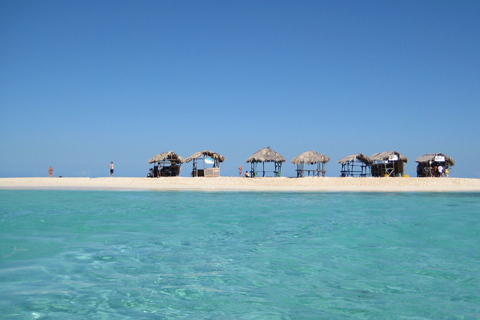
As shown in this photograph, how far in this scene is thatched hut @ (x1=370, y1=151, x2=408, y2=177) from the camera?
3275 cm

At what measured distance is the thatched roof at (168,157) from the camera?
103ft

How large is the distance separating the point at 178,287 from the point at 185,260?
1.47m

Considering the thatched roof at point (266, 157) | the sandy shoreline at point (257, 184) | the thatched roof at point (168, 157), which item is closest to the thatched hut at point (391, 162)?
the sandy shoreline at point (257, 184)

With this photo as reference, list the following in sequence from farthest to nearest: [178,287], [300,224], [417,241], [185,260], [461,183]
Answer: [461,183]
[300,224]
[417,241]
[185,260]
[178,287]

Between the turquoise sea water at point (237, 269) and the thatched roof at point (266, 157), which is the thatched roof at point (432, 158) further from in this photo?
the turquoise sea water at point (237, 269)

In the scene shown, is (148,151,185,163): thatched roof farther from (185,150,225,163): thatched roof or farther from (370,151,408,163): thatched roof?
(370,151,408,163): thatched roof

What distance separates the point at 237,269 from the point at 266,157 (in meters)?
27.5

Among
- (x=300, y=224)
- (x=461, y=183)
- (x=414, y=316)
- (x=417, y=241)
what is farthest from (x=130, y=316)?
(x=461, y=183)

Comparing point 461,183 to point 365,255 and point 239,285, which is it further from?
point 239,285

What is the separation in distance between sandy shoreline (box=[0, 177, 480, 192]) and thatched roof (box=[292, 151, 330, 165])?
3.42m

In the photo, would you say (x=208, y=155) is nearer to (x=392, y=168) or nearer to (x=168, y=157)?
(x=168, y=157)

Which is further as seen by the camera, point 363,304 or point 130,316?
point 363,304

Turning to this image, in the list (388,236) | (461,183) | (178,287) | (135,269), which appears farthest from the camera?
(461,183)

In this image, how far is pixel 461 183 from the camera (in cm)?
2816
